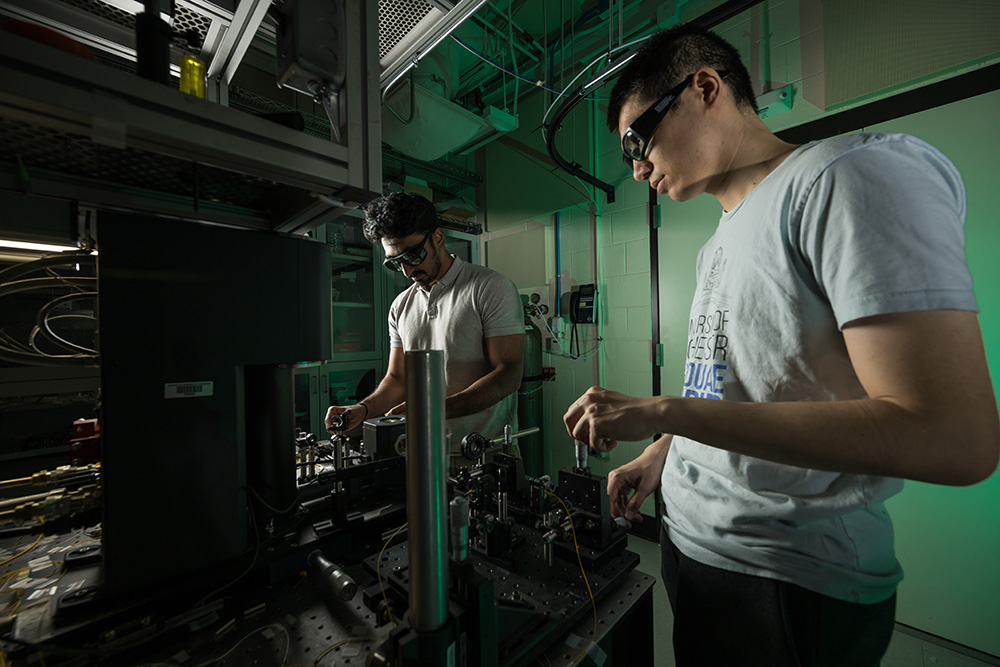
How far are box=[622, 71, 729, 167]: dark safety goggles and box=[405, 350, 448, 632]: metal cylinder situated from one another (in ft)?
2.36

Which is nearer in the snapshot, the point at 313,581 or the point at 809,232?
the point at 809,232

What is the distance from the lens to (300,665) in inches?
22.6

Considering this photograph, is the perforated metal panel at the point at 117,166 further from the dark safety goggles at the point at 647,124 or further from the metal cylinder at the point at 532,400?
the metal cylinder at the point at 532,400

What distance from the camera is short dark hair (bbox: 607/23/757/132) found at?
0.83m

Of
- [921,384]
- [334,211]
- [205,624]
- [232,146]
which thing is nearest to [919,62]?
[921,384]

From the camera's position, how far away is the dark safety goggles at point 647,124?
816 millimetres

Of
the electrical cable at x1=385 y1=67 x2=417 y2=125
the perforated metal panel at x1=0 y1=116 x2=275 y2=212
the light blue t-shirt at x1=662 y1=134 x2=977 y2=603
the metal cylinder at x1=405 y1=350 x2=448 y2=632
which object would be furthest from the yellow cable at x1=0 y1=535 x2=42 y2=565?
the electrical cable at x1=385 y1=67 x2=417 y2=125

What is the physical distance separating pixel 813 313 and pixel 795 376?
0.11 m

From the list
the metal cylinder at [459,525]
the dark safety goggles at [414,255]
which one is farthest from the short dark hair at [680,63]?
the dark safety goggles at [414,255]

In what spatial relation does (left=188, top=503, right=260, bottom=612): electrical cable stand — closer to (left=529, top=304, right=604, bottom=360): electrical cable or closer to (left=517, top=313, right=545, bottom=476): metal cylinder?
(left=517, top=313, right=545, bottom=476): metal cylinder

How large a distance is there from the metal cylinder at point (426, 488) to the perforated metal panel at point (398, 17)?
81 centimetres

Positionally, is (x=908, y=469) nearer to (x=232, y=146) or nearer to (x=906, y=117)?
(x=232, y=146)

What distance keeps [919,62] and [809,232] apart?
1992 millimetres

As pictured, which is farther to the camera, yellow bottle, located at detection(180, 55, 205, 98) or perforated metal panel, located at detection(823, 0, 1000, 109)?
perforated metal panel, located at detection(823, 0, 1000, 109)
